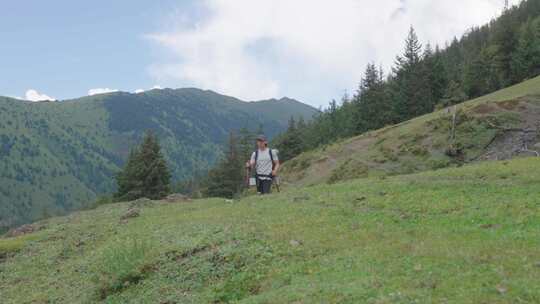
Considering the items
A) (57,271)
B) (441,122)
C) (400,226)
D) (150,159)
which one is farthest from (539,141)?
(150,159)

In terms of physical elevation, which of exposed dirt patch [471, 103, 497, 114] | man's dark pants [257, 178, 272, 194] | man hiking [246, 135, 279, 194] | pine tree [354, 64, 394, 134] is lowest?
man's dark pants [257, 178, 272, 194]

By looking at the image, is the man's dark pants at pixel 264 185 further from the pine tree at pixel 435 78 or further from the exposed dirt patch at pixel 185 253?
the pine tree at pixel 435 78

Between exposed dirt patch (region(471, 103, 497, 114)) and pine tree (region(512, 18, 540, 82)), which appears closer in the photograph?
exposed dirt patch (region(471, 103, 497, 114))

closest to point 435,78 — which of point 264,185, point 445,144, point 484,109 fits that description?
point 484,109

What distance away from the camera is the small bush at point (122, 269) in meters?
14.4

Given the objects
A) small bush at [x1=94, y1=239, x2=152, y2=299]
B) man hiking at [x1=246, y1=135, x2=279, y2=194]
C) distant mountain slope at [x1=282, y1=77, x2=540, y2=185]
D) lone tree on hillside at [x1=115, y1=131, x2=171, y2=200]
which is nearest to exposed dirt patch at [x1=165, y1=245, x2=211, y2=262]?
small bush at [x1=94, y1=239, x2=152, y2=299]

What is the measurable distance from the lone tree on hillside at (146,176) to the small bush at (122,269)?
58364 millimetres

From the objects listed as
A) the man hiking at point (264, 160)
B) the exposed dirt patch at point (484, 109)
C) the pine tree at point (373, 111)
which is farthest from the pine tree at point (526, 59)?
the man hiking at point (264, 160)

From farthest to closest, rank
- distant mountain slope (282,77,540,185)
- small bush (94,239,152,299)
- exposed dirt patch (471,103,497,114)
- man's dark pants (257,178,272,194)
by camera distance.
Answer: exposed dirt patch (471,103,497,114)
distant mountain slope (282,77,540,185)
man's dark pants (257,178,272,194)
small bush (94,239,152,299)

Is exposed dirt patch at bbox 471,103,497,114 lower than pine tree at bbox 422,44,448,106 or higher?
lower

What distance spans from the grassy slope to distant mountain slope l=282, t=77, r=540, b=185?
13.7 meters

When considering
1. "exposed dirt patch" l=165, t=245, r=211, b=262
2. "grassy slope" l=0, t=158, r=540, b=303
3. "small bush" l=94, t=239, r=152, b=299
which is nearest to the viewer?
"grassy slope" l=0, t=158, r=540, b=303

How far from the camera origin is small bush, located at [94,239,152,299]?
1438cm

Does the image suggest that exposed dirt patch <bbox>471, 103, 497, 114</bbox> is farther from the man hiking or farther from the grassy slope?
the man hiking
